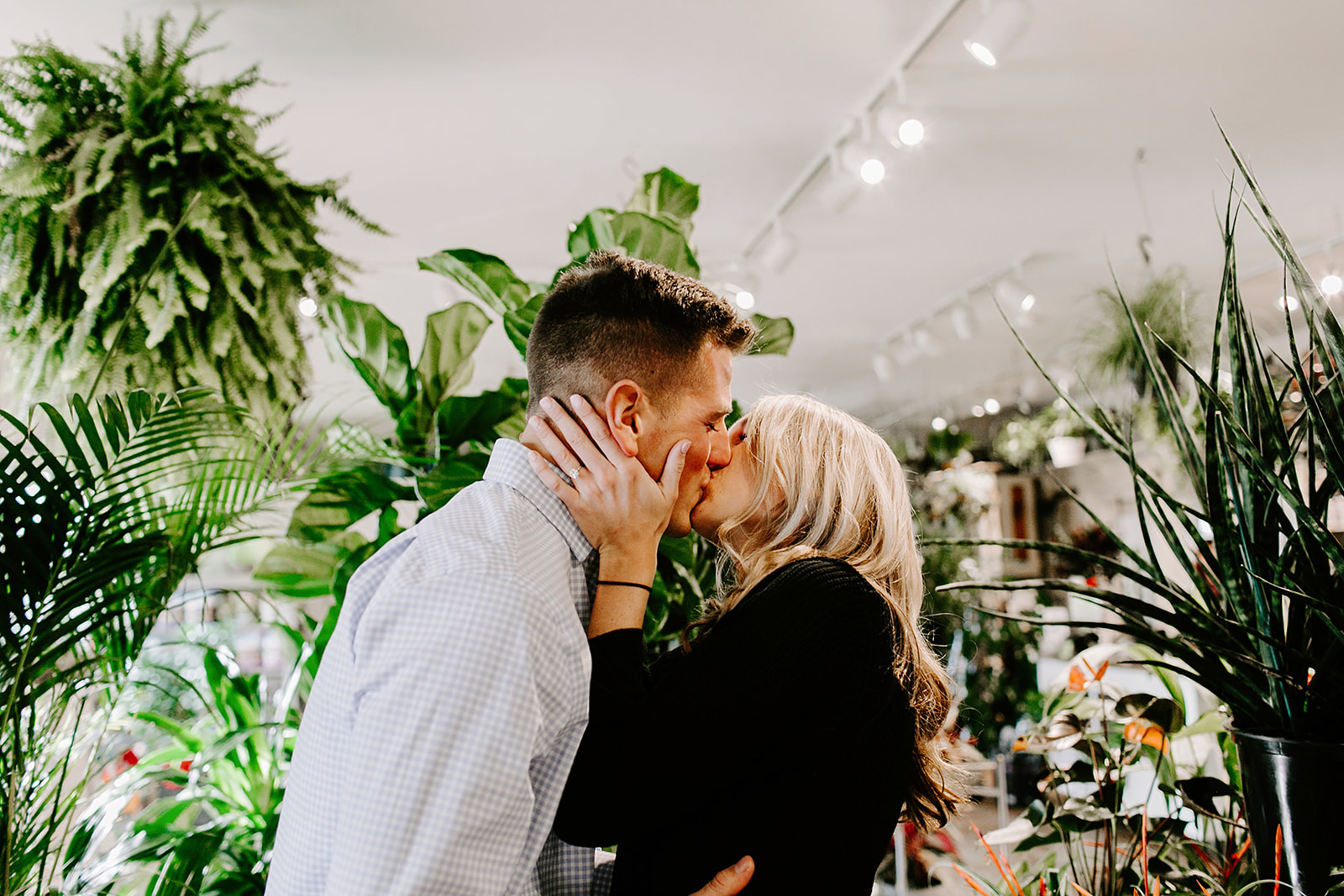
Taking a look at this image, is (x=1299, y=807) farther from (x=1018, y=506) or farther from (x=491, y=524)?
(x=1018, y=506)

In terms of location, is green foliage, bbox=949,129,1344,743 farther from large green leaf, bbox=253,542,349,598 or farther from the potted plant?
large green leaf, bbox=253,542,349,598

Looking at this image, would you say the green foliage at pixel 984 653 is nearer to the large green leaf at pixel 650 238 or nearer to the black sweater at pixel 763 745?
the large green leaf at pixel 650 238

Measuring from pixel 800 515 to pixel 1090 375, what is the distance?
409 cm

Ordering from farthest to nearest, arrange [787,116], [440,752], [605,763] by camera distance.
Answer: [787,116] < [605,763] < [440,752]

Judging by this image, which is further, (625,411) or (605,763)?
(625,411)

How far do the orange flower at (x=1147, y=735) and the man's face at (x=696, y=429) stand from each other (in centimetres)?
104

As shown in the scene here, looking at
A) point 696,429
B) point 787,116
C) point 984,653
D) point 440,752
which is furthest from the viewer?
point 984,653

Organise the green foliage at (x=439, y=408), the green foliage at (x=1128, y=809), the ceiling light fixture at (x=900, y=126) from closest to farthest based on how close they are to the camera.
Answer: the green foliage at (x=1128, y=809) → the green foliage at (x=439, y=408) → the ceiling light fixture at (x=900, y=126)

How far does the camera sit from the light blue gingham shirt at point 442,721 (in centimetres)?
73

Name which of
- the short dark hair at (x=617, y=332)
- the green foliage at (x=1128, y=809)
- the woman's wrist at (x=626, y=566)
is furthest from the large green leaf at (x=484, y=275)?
the green foliage at (x=1128, y=809)

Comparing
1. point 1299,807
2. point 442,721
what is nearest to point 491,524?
point 442,721

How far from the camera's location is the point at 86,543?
4.47ft

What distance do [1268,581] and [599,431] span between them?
855mm

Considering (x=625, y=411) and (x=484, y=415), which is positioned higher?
(x=484, y=415)
